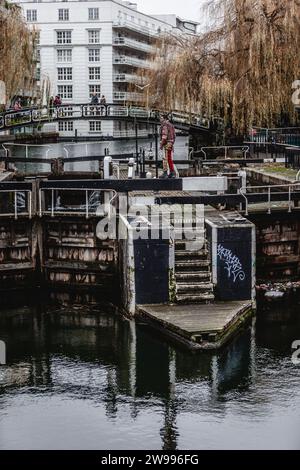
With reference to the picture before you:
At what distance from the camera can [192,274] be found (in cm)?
2081

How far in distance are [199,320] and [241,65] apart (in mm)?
20966

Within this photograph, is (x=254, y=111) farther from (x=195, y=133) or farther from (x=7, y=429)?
(x=7, y=429)

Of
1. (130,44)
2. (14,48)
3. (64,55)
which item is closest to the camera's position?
(14,48)

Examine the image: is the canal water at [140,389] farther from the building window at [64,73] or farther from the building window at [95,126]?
the building window at [64,73]

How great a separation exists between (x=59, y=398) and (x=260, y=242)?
33.7 feet

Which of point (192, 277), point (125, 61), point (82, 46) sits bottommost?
point (192, 277)

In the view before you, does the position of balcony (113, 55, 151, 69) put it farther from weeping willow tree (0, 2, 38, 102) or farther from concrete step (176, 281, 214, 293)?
concrete step (176, 281, 214, 293)

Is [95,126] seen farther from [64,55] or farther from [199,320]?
[199,320]

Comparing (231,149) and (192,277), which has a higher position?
(231,149)

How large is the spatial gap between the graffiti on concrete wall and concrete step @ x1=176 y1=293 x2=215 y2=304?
968mm

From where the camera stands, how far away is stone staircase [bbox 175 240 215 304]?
2027cm

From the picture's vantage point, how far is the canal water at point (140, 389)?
13797 millimetres

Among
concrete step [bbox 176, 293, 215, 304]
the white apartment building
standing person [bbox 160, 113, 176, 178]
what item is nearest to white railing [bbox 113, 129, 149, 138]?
the white apartment building

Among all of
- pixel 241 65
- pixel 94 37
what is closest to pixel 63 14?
pixel 94 37
